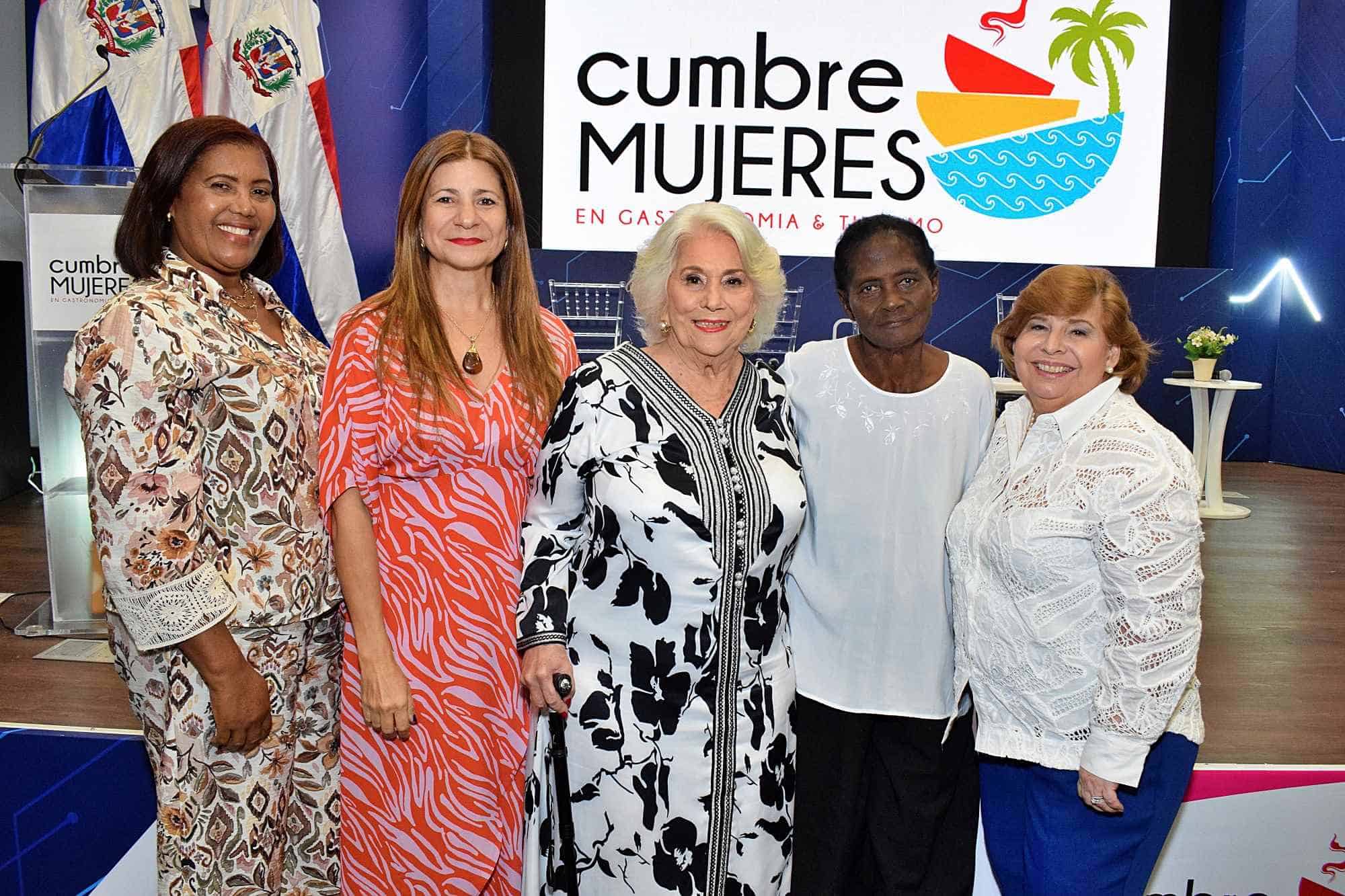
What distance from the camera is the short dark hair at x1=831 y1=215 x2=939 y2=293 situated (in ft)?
6.70

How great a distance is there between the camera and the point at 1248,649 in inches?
168

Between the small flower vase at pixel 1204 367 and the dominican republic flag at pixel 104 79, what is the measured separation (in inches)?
252

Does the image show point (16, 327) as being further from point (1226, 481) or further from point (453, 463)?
point (1226, 481)

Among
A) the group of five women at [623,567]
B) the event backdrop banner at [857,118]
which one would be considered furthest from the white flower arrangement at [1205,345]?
the group of five women at [623,567]

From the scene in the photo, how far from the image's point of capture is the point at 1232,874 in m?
2.60

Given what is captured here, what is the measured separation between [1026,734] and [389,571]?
1.18 metres

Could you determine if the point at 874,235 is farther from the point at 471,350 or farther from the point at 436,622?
the point at 436,622

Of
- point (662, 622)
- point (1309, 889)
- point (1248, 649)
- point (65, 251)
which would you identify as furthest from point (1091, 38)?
point (662, 622)

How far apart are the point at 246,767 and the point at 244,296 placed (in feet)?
2.90

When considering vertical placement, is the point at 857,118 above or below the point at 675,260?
above

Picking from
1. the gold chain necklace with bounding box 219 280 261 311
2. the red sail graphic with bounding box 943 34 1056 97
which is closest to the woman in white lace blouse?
the gold chain necklace with bounding box 219 280 261 311

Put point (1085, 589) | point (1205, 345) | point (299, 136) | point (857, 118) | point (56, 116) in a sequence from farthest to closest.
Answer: point (857, 118), point (1205, 345), point (299, 136), point (56, 116), point (1085, 589)

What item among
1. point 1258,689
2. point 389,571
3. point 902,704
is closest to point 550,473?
point 389,571

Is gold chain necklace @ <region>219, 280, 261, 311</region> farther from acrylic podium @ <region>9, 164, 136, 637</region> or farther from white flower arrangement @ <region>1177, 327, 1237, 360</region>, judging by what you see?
white flower arrangement @ <region>1177, 327, 1237, 360</region>
